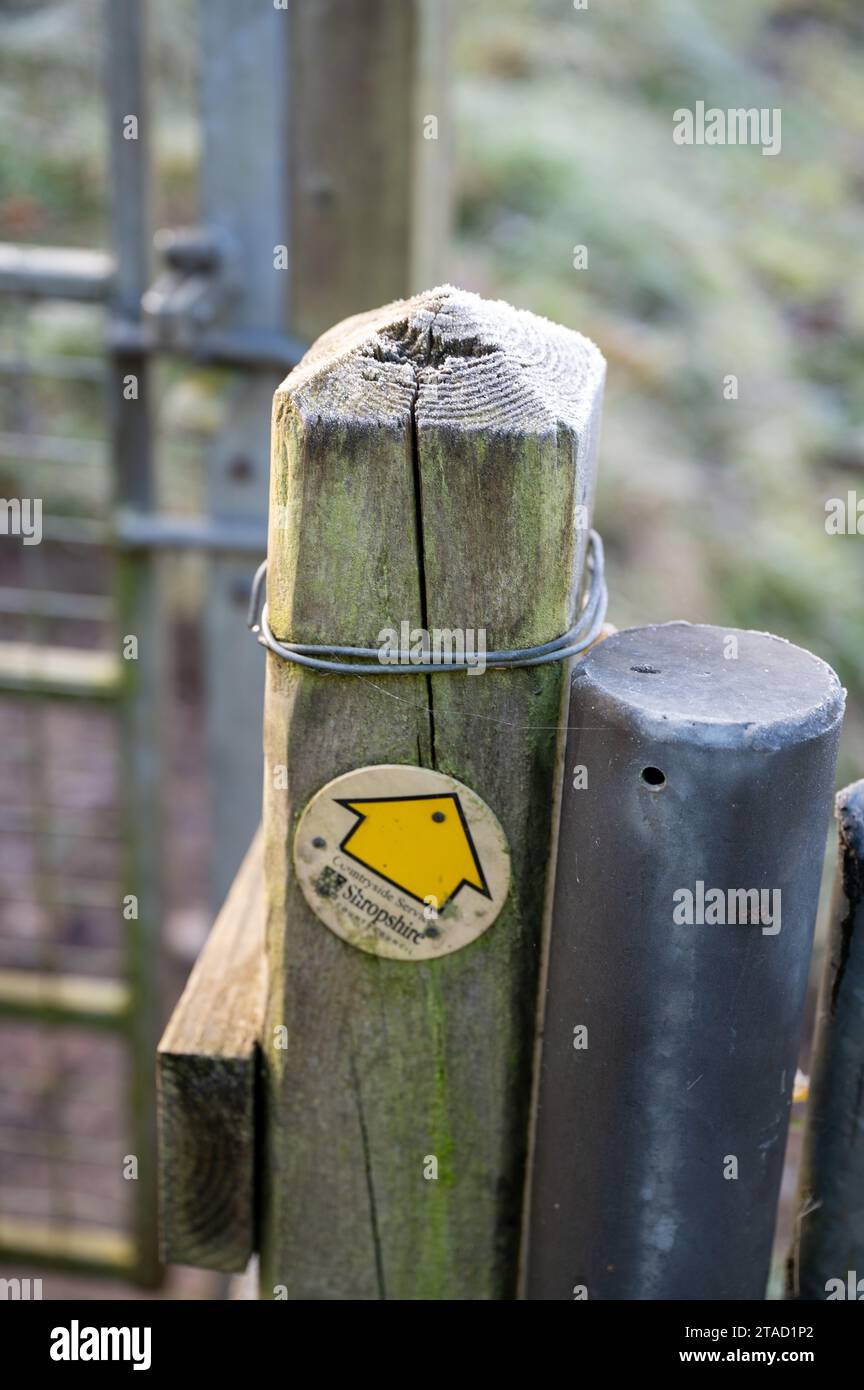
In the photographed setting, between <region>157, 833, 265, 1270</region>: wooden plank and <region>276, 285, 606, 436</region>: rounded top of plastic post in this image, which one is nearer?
<region>276, 285, 606, 436</region>: rounded top of plastic post

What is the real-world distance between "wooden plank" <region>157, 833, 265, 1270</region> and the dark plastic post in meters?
0.28

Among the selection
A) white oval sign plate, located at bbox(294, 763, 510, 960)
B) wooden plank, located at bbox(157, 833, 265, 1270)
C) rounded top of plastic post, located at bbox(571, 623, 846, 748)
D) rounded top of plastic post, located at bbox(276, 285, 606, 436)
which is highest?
rounded top of plastic post, located at bbox(276, 285, 606, 436)

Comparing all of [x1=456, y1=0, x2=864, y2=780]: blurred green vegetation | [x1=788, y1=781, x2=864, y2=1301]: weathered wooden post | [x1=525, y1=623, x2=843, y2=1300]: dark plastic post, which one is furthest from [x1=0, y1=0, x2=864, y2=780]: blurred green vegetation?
[x1=525, y1=623, x2=843, y2=1300]: dark plastic post

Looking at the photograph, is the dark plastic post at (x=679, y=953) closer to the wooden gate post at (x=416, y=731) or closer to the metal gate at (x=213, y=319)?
the wooden gate post at (x=416, y=731)

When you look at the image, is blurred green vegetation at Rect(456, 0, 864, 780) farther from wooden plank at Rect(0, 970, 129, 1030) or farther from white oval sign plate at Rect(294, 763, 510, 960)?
white oval sign plate at Rect(294, 763, 510, 960)

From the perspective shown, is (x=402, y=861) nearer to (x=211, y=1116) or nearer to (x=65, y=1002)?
(x=211, y=1116)

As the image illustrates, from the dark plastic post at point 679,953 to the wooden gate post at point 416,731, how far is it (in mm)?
48

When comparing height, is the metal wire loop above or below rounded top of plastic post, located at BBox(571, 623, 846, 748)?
above

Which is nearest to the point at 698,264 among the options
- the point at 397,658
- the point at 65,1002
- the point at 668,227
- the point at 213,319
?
the point at 668,227

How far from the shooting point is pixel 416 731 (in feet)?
3.83

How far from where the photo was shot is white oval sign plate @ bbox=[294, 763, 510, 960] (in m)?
1.18

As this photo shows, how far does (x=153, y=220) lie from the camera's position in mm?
3131

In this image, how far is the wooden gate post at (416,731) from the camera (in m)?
1.10

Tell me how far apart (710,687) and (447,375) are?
32cm
